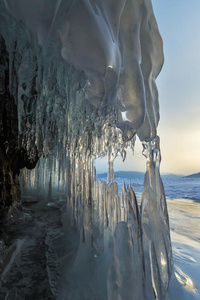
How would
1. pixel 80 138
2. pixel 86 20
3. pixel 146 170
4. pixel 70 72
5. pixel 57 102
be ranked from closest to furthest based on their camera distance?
pixel 86 20 < pixel 146 170 < pixel 70 72 < pixel 57 102 < pixel 80 138

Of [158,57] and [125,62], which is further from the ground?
[158,57]

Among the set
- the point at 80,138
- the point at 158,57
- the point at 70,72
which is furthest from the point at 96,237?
the point at 158,57

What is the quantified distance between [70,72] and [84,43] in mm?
972

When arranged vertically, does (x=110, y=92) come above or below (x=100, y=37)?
below

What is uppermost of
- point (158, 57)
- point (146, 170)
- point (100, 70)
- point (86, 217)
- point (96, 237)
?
point (158, 57)

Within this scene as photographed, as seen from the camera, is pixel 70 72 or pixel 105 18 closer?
pixel 105 18

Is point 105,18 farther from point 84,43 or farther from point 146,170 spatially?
point 146,170

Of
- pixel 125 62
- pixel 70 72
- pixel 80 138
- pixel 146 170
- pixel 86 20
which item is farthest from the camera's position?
pixel 80 138

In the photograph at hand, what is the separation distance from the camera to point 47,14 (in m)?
0.94

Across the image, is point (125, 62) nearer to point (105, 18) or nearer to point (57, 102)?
point (105, 18)

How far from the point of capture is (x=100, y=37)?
2.93 feet

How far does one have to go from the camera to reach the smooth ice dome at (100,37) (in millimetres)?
904

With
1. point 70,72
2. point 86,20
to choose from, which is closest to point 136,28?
point 86,20

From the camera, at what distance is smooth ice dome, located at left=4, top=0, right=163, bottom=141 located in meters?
0.90
